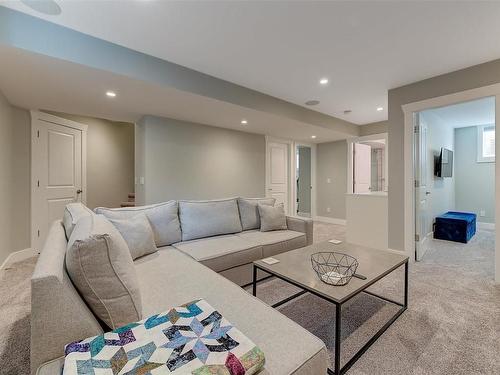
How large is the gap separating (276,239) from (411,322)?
4.39 feet

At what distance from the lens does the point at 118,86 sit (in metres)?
2.59

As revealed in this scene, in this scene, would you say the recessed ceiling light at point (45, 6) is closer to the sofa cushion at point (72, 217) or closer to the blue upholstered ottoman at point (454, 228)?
the sofa cushion at point (72, 217)

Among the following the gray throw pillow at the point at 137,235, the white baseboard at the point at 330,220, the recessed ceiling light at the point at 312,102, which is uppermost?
the recessed ceiling light at the point at 312,102

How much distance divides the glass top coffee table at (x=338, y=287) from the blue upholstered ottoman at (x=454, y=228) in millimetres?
3053

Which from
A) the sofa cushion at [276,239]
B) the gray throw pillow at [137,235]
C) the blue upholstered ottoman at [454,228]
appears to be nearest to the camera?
the gray throw pillow at [137,235]

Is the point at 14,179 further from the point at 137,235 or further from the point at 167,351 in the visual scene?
the point at 167,351

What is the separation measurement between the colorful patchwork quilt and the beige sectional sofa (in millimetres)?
94

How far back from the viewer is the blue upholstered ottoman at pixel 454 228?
13.3 feet

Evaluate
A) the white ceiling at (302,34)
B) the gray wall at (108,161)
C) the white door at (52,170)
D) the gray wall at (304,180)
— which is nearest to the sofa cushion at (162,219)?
the white ceiling at (302,34)

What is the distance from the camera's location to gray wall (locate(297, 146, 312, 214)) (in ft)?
22.5

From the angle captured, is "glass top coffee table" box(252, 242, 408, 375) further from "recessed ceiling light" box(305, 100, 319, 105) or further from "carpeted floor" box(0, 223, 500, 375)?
"recessed ceiling light" box(305, 100, 319, 105)

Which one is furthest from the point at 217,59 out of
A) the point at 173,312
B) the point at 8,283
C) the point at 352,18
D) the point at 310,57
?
the point at 8,283

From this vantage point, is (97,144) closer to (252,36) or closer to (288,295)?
(252,36)

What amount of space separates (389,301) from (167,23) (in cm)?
307
